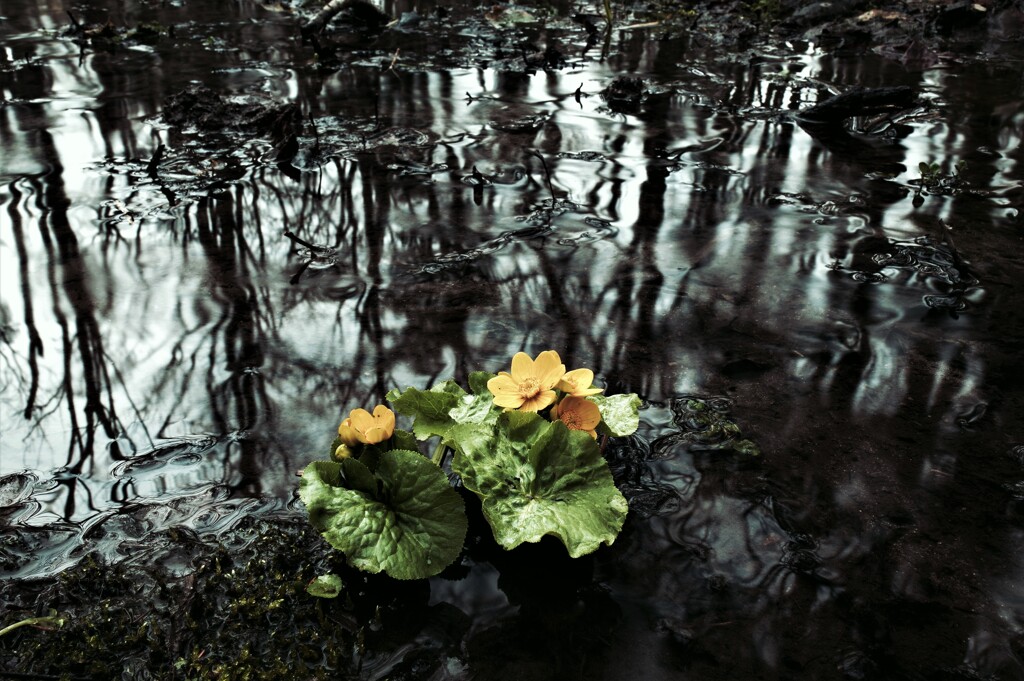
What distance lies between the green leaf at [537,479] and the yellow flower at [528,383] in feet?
0.13

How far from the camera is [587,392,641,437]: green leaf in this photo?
2.23 m

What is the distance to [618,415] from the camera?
7.45ft

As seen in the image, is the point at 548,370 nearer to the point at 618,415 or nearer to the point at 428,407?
the point at 618,415

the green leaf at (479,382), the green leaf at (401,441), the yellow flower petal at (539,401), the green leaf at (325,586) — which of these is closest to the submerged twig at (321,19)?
the green leaf at (479,382)

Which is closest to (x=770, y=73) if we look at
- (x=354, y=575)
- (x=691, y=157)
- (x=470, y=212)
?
(x=691, y=157)

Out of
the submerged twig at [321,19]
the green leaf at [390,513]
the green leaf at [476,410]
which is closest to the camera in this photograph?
the green leaf at [390,513]

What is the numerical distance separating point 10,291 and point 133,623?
7.64ft

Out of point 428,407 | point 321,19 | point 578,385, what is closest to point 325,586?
point 428,407

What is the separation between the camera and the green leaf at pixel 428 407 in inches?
89.2

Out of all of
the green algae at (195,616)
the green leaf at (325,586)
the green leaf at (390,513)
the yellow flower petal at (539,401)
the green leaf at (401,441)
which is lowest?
the green algae at (195,616)

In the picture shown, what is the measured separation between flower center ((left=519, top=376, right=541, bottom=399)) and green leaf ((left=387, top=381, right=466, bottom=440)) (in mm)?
245

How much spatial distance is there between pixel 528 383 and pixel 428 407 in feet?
1.14

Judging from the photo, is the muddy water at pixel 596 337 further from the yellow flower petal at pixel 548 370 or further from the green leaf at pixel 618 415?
the yellow flower petal at pixel 548 370

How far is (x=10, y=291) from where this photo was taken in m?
3.51
